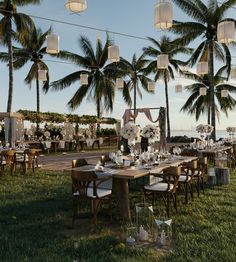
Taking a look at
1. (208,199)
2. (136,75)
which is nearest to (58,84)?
(136,75)

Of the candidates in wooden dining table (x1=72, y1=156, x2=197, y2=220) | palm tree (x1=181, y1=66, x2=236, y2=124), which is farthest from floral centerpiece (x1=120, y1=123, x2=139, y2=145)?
palm tree (x1=181, y1=66, x2=236, y2=124)

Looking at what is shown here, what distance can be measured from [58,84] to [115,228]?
17.0 meters

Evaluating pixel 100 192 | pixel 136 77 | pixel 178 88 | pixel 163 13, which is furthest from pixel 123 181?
pixel 136 77

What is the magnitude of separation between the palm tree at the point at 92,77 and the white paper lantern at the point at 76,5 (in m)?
14.8

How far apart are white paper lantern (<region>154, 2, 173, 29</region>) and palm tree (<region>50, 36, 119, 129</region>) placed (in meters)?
14.2

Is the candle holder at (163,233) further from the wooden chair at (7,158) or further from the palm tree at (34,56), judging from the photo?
the palm tree at (34,56)

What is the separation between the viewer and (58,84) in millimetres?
20328

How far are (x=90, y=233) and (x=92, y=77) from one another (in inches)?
687

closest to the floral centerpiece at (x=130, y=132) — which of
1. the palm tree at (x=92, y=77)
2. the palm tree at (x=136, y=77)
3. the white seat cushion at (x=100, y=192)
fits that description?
the white seat cushion at (x=100, y=192)

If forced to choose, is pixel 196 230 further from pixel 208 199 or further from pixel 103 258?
pixel 208 199

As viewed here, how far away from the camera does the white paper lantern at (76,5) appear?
17.0 ft

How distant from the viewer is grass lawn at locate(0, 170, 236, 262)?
3254 mm

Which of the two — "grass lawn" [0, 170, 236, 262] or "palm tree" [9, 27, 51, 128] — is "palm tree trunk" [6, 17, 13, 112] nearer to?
"palm tree" [9, 27, 51, 128]

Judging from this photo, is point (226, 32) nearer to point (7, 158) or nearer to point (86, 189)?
point (86, 189)
